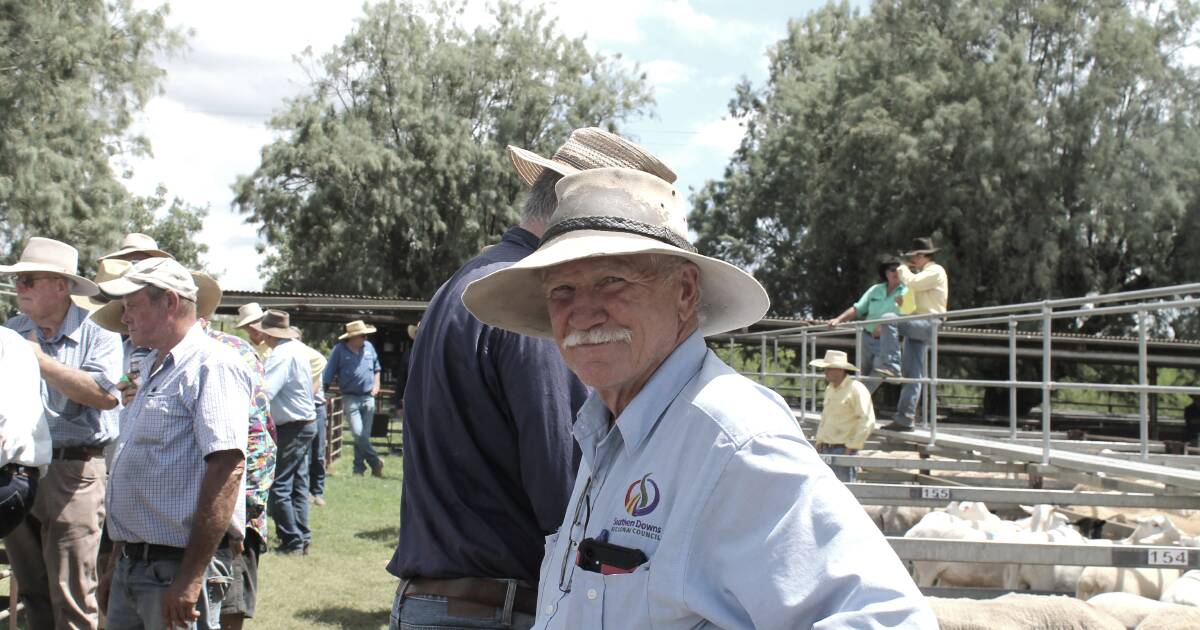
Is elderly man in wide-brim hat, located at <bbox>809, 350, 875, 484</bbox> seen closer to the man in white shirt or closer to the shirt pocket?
the man in white shirt

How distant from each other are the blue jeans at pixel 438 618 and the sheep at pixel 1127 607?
3.24 m

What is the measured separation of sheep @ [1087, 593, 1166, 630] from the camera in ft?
15.8

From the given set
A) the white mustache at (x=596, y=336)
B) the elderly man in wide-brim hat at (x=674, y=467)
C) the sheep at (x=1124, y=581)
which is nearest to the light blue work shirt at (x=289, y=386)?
the sheep at (x=1124, y=581)

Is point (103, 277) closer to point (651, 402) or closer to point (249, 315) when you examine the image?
point (249, 315)

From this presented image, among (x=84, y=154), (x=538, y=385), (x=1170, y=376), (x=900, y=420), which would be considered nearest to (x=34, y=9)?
(x=84, y=154)

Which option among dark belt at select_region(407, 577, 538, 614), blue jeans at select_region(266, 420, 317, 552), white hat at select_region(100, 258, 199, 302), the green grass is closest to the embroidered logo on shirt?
dark belt at select_region(407, 577, 538, 614)

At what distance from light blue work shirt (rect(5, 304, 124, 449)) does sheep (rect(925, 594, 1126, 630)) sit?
3.67 m

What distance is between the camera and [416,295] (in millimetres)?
36344

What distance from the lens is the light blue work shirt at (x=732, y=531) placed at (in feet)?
4.72

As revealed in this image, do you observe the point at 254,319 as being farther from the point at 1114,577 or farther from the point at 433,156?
the point at 433,156

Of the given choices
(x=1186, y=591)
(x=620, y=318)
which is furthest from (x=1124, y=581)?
(x=620, y=318)

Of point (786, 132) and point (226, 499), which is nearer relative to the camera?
point (226, 499)

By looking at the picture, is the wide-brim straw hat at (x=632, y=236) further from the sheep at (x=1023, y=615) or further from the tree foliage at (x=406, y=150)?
the tree foliage at (x=406, y=150)

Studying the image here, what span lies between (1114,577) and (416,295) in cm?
3188
